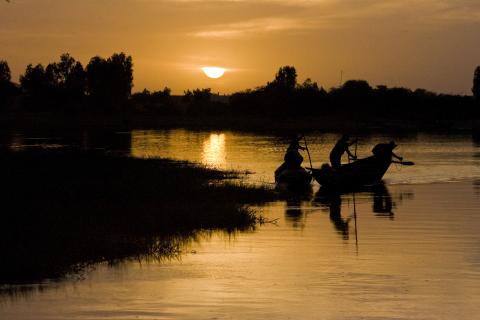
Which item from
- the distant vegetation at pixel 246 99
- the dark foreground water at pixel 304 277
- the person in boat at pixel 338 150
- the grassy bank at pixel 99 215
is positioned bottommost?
the dark foreground water at pixel 304 277

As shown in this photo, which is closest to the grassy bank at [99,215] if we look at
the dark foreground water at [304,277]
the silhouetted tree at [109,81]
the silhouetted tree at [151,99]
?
the dark foreground water at [304,277]

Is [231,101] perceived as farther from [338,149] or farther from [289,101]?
[338,149]

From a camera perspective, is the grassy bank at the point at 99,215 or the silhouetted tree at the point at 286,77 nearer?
the grassy bank at the point at 99,215

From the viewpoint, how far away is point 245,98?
156625 mm

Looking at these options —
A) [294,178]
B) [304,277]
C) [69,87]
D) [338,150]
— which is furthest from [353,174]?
[69,87]

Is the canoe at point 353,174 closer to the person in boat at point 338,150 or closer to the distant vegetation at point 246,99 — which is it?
the person in boat at point 338,150

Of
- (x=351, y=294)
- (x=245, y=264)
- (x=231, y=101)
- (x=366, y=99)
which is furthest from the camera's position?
(x=231, y=101)

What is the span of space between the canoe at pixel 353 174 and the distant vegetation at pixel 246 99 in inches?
3804

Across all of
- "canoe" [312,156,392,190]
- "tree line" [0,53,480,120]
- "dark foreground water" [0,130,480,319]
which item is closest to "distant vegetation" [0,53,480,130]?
"tree line" [0,53,480,120]

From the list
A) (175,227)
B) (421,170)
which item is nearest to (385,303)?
(175,227)

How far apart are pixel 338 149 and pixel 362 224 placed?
10.4m

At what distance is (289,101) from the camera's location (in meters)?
145

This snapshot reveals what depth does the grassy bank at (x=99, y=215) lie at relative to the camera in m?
15.5

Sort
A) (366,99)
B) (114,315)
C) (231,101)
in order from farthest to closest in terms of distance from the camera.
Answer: (231,101) < (366,99) < (114,315)
